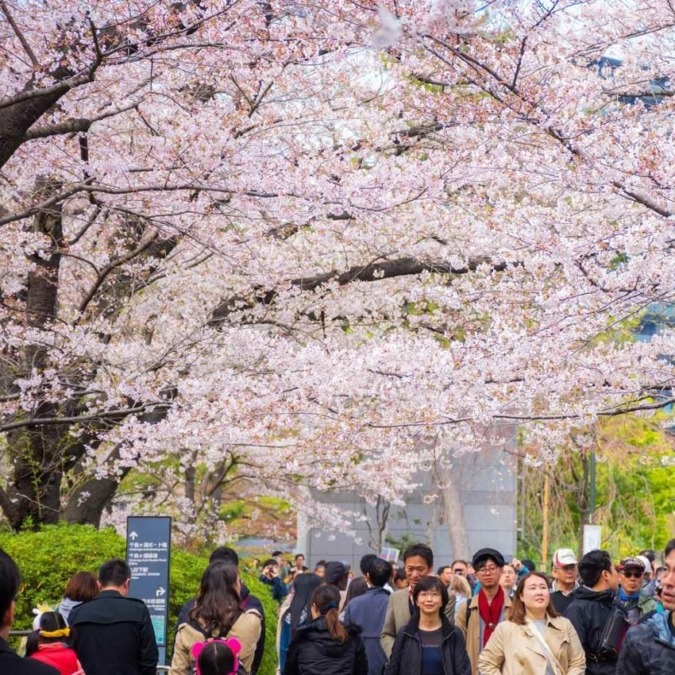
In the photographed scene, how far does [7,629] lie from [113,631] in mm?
3232

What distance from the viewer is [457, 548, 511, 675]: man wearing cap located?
7.49 meters

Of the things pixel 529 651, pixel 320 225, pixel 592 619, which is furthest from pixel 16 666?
pixel 320 225

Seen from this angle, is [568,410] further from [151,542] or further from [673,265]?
[151,542]

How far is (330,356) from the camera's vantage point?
11.9 meters

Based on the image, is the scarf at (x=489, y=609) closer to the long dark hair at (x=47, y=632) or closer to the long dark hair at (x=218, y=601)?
the long dark hair at (x=218, y=601)

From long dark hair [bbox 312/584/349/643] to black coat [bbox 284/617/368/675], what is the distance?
0.03 metres

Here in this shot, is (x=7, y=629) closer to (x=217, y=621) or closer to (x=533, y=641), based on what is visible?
(x=217, y=621)

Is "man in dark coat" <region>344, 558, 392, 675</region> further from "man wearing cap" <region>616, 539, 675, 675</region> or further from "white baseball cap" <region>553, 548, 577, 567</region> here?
"man wearing cap" <region>616, 539, 675, 675</region>

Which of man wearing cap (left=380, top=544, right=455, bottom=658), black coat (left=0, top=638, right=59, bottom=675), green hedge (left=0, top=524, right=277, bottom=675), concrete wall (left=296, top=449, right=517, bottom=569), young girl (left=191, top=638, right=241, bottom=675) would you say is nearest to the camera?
black coat (left=0, top=638, right=59, bottom=675)

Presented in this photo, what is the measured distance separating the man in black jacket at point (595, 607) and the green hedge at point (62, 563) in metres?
4.50

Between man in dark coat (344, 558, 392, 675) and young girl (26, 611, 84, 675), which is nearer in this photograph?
young girl (26, 611, 84, 675)

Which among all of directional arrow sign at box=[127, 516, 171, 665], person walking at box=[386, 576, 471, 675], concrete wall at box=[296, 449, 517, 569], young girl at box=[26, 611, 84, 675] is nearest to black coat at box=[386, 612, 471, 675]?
person walking at box=[386, 576, 471, 675]

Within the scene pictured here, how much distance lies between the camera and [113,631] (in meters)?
6.27

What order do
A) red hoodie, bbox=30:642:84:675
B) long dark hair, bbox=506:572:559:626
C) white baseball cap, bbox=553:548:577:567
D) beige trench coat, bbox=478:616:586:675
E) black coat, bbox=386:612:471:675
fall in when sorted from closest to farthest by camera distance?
1. red hoodie, bbox=30:642:84:675
2. beige trench coat, bbox=478:616:586:675
3. long dark hair, bbox=506:572:559:626
4. black coat, bbox=386:612:471:675
5. white baseball cap, bbox=553:548:577:567
